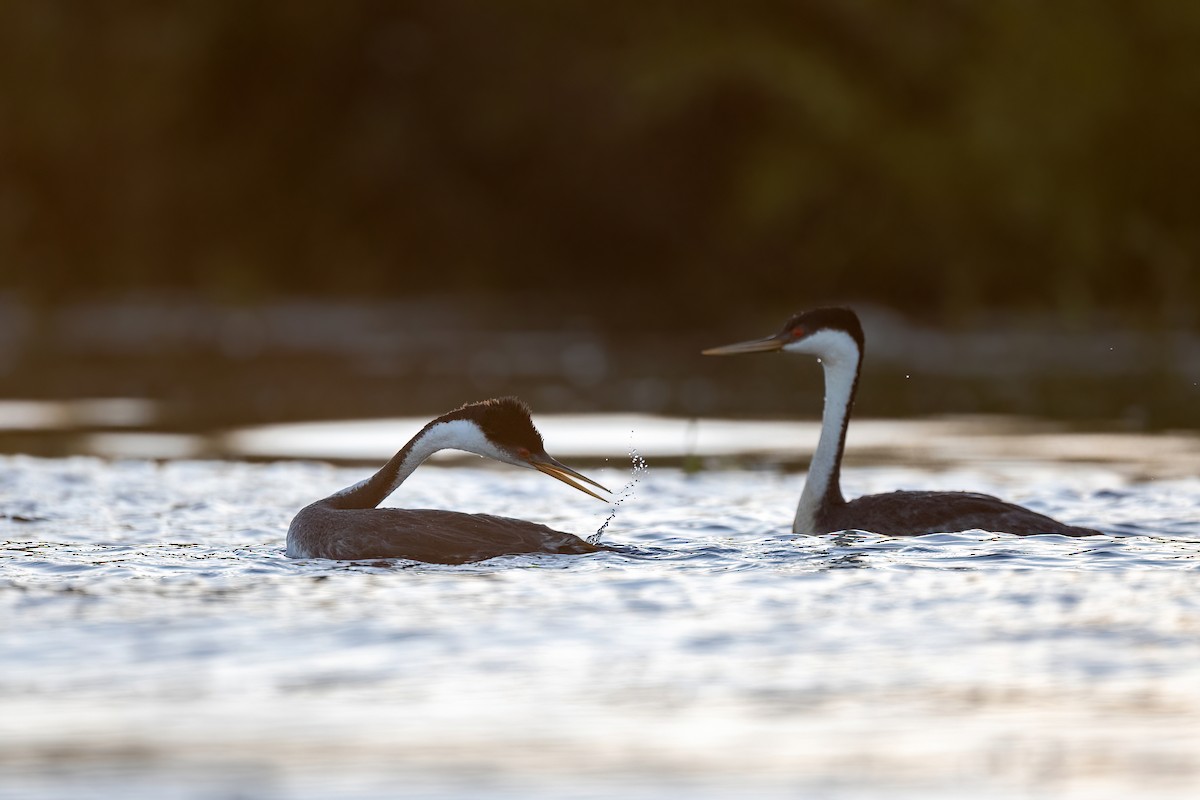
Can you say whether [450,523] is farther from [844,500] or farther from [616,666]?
[616,666]

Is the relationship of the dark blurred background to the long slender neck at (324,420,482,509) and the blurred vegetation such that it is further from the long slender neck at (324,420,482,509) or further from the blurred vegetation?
the long slender neck at (324,420,482,509)

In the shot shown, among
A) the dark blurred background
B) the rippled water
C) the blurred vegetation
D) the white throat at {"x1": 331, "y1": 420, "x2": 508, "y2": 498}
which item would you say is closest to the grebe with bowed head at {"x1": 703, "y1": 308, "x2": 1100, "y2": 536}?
the rippled water

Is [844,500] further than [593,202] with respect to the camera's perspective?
No

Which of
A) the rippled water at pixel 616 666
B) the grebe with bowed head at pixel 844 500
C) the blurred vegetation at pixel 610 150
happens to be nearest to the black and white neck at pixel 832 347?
the grebe with bowed head at pixel 844 500

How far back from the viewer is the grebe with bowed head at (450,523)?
320 inches

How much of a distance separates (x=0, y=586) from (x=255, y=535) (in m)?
1.91

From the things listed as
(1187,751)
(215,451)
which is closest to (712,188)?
(215,451)

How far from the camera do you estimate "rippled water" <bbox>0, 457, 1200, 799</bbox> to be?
4867 mm

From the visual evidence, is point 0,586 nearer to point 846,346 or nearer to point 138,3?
point 846,346

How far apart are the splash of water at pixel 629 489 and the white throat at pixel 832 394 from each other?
0.97 m

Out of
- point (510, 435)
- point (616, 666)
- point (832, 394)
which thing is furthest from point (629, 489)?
point (616, 666)

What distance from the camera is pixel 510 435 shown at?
8492 mm

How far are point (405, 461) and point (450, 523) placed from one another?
678mm

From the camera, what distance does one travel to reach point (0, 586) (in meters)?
7.41
